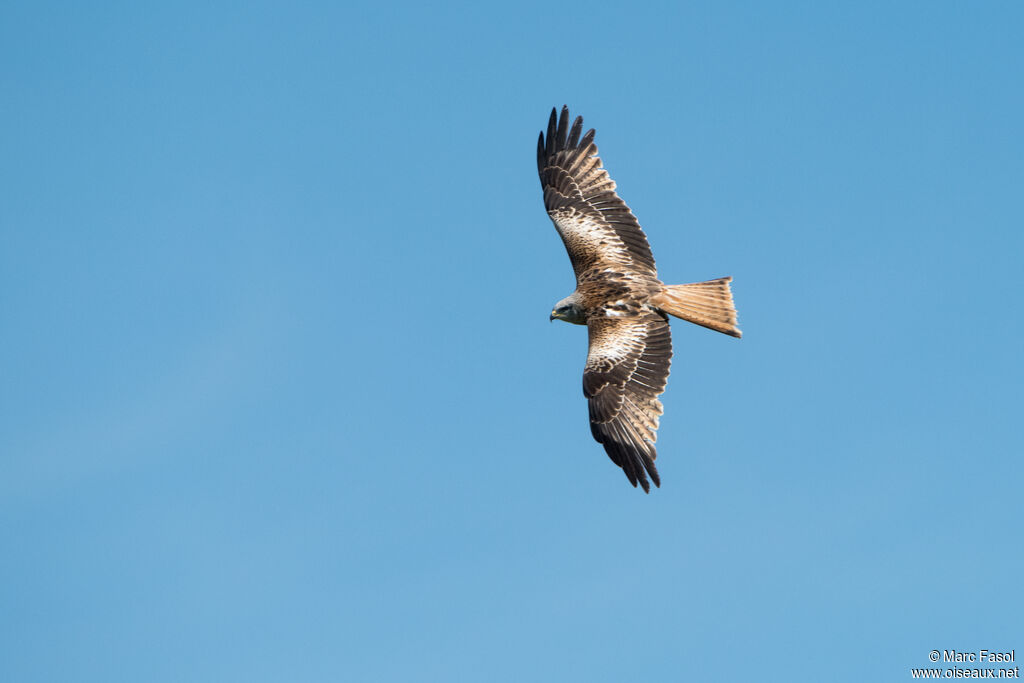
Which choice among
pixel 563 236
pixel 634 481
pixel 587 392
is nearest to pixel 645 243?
pixel 563 236

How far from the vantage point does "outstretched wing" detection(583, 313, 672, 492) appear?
14062mm

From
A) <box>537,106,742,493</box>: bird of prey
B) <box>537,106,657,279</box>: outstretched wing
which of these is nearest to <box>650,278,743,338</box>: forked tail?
<box>537,106,742,493</box>: bird of prey

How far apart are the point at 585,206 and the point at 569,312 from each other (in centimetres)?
199

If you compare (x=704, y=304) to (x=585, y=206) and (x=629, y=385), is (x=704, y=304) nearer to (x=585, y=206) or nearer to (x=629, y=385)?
(x=629, y=385)

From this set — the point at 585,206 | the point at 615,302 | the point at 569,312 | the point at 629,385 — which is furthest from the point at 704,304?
the point at 585,206

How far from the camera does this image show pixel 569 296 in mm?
16125

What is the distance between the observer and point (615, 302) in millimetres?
15305

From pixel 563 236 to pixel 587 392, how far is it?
126 inches

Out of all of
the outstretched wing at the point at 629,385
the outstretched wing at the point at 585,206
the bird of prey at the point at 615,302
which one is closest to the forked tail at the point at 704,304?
the bird of prey at the point at 615,302

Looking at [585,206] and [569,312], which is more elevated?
[585,206]

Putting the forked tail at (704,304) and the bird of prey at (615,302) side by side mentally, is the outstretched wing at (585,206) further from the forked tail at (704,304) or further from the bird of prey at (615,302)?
the forked tail at (704,304)

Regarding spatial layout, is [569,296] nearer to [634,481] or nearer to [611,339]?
[611,339]

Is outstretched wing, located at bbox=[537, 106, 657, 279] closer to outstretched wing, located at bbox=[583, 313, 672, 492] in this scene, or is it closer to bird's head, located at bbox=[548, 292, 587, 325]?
bird's head, located at bbox=[548, 292, 587, 325]

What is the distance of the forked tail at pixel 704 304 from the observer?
14.5m
